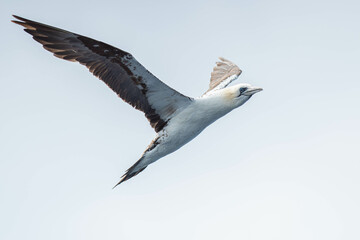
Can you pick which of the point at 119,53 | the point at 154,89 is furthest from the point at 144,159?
the point at 119,53

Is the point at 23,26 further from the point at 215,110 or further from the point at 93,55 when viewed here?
the point at 215,110

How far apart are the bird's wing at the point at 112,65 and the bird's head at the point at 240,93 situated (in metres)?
1.27

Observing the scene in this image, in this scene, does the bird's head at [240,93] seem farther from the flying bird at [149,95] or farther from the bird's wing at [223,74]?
the bird's wing at [223,74]

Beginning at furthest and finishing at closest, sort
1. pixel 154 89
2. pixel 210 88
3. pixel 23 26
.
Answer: pixel 210 88 < pixel 154 89 < pixel 23 26

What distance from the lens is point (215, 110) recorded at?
17.3m

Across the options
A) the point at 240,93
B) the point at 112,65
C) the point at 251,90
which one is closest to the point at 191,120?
the point at 240,93

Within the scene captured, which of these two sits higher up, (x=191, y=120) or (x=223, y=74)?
(x=223, y=74)

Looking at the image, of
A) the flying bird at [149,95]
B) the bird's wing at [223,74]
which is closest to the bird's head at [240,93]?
the flying bird at [149,95]

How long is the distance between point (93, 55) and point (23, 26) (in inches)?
79.5

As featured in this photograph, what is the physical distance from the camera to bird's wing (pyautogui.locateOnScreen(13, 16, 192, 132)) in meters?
16.0

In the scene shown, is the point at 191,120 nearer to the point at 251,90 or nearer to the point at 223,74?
the point at 251,90

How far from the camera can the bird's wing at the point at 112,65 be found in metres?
16.0

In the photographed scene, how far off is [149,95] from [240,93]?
2.73 meters

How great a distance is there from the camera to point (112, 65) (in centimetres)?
1634
